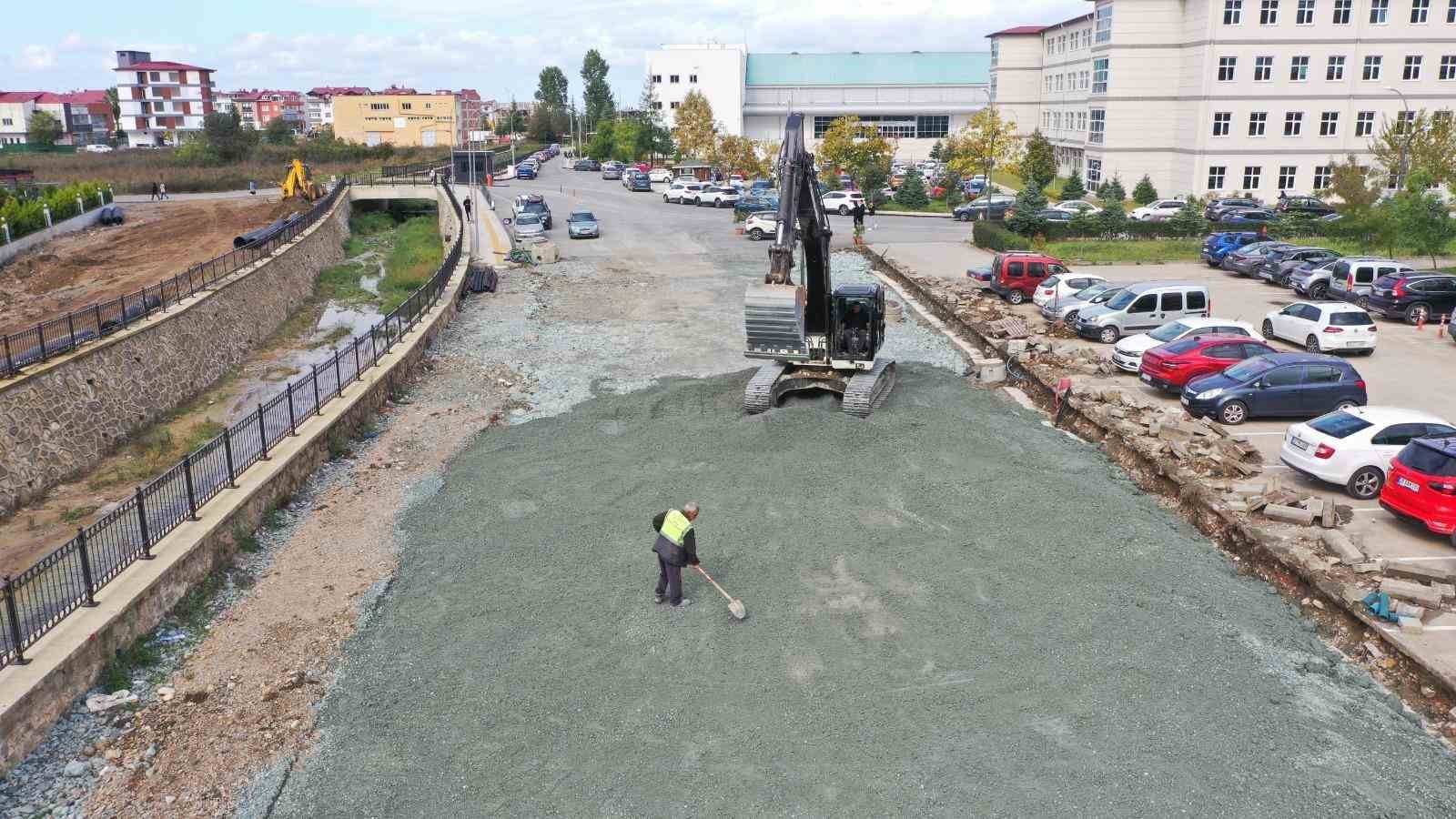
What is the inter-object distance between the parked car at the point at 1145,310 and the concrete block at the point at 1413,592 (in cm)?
1753

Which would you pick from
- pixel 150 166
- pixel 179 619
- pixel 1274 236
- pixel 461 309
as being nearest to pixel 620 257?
pixel 461 309

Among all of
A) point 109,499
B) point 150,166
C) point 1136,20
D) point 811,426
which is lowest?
point 109,499

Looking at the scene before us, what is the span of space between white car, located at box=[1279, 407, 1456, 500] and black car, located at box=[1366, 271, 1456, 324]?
57.5ft

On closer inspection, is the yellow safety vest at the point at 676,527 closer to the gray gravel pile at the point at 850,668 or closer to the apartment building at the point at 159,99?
the gray gravel pile at the point at 850,668

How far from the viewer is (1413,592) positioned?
46.1ft

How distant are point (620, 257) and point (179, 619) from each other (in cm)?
3523

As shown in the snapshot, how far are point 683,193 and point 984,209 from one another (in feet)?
67.3

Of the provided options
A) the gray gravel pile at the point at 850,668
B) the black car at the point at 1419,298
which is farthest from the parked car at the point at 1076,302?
the gray gravel pile at the point at 850,668

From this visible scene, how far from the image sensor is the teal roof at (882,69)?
4926 inches

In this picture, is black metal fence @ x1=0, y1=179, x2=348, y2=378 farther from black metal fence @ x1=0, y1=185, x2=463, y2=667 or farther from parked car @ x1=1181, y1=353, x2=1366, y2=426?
parked car @ x1=1181, y1=353, x2=1366, y2=426

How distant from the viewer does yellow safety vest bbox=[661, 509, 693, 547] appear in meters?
13.9

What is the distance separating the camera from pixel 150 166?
97.0 metres

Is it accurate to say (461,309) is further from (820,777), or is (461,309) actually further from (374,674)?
(820,777)

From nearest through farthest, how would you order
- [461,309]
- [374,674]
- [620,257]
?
[374,674]
[461,309]
[620,257]
